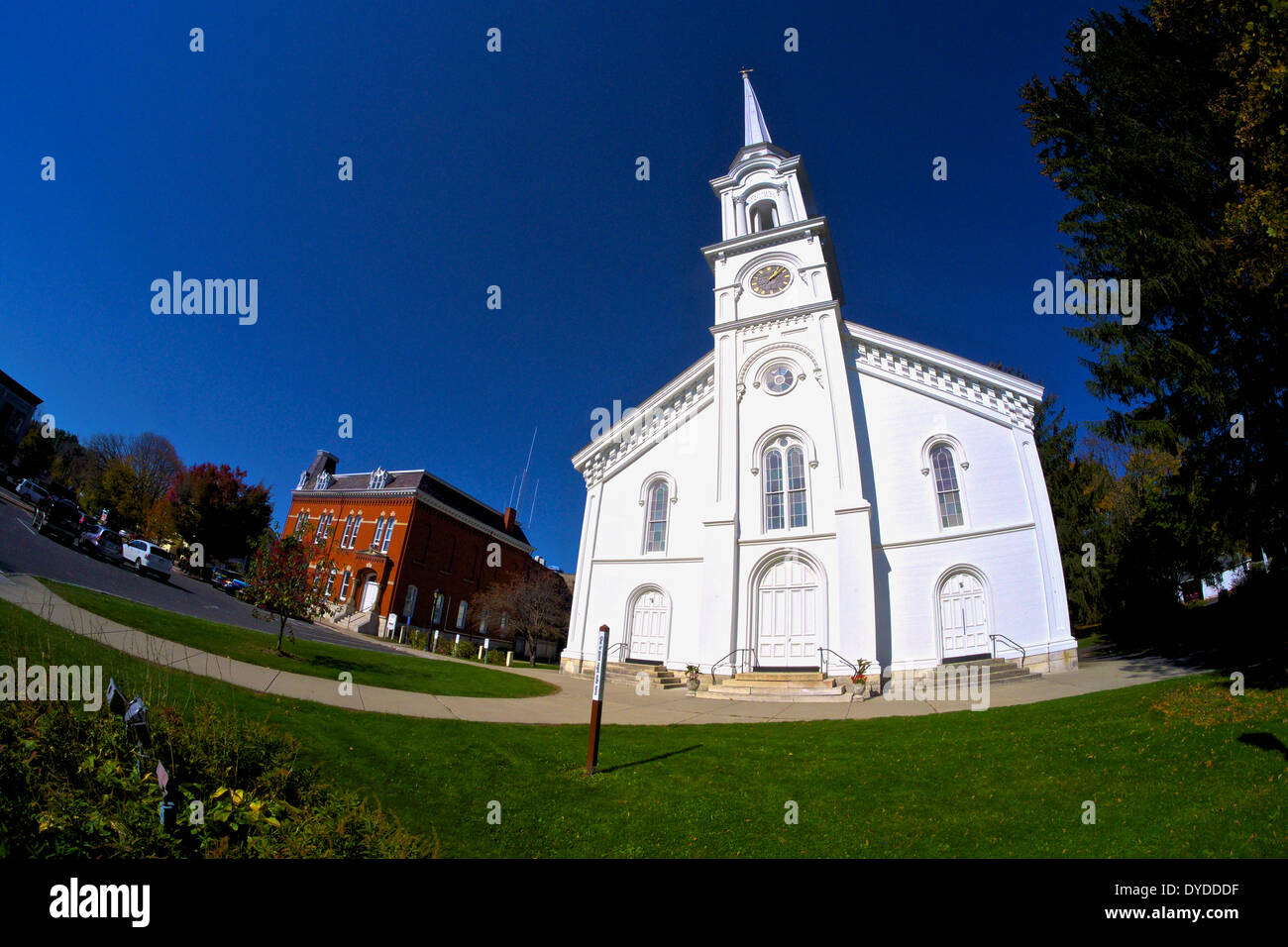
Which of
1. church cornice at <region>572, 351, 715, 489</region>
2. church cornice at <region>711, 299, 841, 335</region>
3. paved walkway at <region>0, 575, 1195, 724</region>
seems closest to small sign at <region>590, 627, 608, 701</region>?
paved walkway at <region>0, 575, 1195, 724</region>

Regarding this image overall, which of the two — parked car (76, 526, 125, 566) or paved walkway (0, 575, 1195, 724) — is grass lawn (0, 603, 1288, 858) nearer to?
paved walkway (0, 575, 1195, 724)

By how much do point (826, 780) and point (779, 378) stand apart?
18.5 meters

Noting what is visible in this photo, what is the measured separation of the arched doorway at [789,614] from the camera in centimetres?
1975

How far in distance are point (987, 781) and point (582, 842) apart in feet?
17.5

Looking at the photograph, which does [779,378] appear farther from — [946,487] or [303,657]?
[303,657]

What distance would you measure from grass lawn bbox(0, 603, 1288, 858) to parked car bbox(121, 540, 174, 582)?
2274 centimetres

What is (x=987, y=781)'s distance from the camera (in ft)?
23.0

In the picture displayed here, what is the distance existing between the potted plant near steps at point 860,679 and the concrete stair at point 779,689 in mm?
338

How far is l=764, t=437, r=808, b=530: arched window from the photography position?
21406mm

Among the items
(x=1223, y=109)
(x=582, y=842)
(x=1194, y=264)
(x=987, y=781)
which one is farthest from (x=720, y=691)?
(x=1223, y=109)

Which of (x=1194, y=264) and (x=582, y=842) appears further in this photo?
(x=1194, y=264)

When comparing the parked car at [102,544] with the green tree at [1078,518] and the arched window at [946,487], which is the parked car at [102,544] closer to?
the arched window at [946,487]

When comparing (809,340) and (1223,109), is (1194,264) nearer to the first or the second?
(1223,109)

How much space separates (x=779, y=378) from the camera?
2362cm
